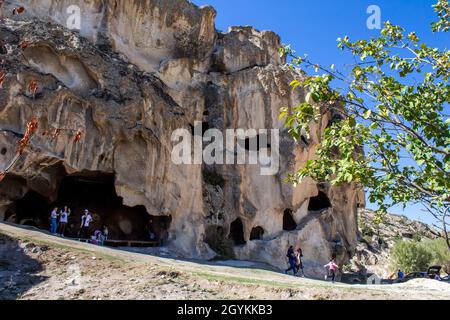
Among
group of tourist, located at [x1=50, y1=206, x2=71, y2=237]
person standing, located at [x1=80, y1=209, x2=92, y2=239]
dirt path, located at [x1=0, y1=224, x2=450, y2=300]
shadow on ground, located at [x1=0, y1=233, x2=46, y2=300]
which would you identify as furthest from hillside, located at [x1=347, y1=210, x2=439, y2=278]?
shadow on ground, located at [x1=0, y1=233, x2=46, y2=300]

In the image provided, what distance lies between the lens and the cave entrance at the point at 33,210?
2133cm

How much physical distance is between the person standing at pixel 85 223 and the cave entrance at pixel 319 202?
657 inches

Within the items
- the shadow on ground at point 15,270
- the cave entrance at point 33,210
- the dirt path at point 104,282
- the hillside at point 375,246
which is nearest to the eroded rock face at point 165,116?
the cave entrance at point 33,210

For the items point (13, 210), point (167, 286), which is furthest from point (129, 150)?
point (167, 286)

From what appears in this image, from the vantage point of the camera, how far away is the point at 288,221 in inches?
1158

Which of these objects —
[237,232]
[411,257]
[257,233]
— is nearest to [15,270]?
[237,232]

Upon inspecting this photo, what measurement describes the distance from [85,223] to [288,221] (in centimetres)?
1479

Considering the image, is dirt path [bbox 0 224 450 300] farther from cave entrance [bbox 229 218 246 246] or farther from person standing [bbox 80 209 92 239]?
cave entrance [bbox 229 218 246 246]

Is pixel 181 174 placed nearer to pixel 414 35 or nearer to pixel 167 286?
pixel 167 286

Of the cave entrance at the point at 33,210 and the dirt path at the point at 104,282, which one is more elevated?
the cave entrance at the point at 33,210

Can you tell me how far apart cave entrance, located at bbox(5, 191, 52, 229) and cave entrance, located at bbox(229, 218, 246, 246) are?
10764mm

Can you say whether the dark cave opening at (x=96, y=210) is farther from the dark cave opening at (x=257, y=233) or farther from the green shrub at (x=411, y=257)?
the green shrub at (x=411, y=257)

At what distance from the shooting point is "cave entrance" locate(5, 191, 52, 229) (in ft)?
70.0
